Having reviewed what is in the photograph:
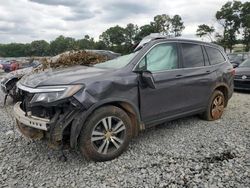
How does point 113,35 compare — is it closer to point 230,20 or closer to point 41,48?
point 41,48

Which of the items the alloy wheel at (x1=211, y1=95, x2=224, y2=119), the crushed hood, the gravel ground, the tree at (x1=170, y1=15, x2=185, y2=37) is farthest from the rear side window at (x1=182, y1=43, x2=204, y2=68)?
the tree at (x1=170, y1=15, x2=185, y2=37)

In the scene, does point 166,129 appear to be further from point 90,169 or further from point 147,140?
point 90,169

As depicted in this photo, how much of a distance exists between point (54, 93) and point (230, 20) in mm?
44593

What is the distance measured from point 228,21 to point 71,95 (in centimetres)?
4461

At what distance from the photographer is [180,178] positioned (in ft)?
10.9

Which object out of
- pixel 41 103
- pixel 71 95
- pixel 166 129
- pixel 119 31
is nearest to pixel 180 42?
pixel 166 129

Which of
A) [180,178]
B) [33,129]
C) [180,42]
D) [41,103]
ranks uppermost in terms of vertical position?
[180,42]

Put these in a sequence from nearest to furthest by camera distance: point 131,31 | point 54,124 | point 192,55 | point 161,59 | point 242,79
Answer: point 54,124
point 161,59
point 192,55
point 242,79
point 131,31

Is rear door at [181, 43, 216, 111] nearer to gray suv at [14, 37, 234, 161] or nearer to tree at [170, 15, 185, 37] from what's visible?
gray suv at [14, 37, 234, 161]

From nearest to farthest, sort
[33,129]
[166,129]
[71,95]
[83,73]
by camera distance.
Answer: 1. [71,95]
2. [33,129]
3. [83,73]
4. [166,129]

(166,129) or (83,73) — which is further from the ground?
(83,73)

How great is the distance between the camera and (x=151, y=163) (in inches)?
146

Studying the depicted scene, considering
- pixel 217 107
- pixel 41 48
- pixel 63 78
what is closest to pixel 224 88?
pixel 217 107

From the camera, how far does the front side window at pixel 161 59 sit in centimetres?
420
